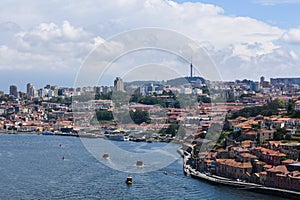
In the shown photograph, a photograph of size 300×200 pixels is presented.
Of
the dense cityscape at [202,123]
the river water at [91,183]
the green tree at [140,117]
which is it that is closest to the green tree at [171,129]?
the dense cityscape at [202,123]

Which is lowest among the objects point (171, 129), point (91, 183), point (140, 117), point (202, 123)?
point (91, 183)

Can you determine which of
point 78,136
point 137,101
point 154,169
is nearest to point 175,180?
point 154,169

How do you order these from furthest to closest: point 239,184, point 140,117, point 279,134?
1. point 140,117
2. point 279,134
3. point 239,184

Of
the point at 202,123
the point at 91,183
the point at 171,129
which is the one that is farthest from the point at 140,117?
the point at 91,183

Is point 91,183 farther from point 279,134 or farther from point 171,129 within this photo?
point 171,129

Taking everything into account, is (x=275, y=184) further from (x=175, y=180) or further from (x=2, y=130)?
(x=2, y=130)

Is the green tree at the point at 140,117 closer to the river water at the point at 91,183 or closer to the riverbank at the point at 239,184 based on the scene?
the river water at the point at 91,183
